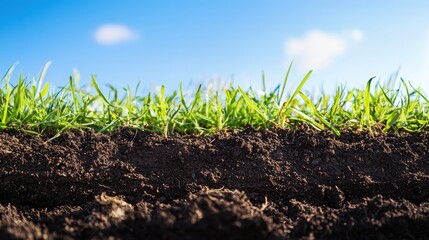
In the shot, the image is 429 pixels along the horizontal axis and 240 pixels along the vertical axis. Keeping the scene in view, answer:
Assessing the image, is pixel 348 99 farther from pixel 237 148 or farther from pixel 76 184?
pixel 76 184

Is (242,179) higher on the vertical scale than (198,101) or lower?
lower

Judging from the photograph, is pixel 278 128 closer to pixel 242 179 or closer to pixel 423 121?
pixel 242 179

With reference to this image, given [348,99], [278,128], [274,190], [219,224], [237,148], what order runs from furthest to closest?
1. [348,99]
2. [278,128]
3. [237,148]
4. [274,190]
5. [219,224]

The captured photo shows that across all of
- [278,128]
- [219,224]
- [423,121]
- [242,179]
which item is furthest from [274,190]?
[423,121]

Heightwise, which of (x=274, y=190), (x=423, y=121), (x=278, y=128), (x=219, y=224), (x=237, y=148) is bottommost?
(x=219, y=224)

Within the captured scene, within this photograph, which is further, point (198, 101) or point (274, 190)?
point (198, 101)

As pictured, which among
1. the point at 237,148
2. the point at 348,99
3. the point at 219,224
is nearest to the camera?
the point at 219,224

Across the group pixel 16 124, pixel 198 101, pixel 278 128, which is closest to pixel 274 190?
pixel 278 128
